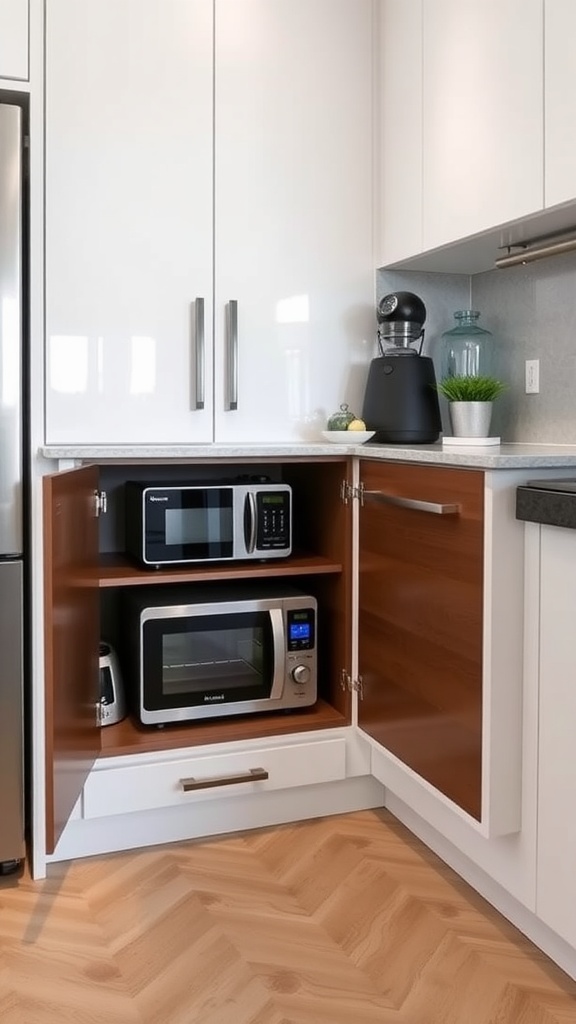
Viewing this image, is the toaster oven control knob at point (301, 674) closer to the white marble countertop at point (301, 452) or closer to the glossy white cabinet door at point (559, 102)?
the white marble countertop at point (301, 452)

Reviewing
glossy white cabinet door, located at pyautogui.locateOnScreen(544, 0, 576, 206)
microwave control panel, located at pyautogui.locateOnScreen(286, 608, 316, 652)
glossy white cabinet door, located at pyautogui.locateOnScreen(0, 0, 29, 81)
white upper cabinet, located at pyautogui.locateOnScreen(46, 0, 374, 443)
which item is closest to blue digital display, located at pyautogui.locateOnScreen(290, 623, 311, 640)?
microwave control panel, located at pyautogui.locateOnScreen(286, 608, 316, 652)

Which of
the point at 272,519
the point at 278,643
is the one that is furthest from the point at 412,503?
the point at 278,643

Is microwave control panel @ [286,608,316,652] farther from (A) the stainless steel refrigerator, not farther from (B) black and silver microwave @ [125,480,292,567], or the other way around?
(A) the stainless steel refrigerator

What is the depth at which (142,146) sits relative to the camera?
1953mm

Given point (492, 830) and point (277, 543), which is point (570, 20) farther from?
point (492, 830)

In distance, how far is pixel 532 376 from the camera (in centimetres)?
210

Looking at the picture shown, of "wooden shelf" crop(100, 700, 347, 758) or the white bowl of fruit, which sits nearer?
"wooden shelf" crop(100, 700, 347, 758)

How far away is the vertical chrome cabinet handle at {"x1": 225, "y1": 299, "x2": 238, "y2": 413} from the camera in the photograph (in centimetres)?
204

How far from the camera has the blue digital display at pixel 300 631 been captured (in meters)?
2.09

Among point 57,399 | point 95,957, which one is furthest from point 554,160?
point 95,957

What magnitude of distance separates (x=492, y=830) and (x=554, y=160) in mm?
1236

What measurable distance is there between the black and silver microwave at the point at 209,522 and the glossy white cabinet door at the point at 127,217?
15 cm

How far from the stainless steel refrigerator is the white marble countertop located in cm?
10

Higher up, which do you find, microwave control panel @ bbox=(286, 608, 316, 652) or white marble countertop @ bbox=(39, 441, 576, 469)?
white marble countertop @ bbox=(39, 441, 576, 469)
